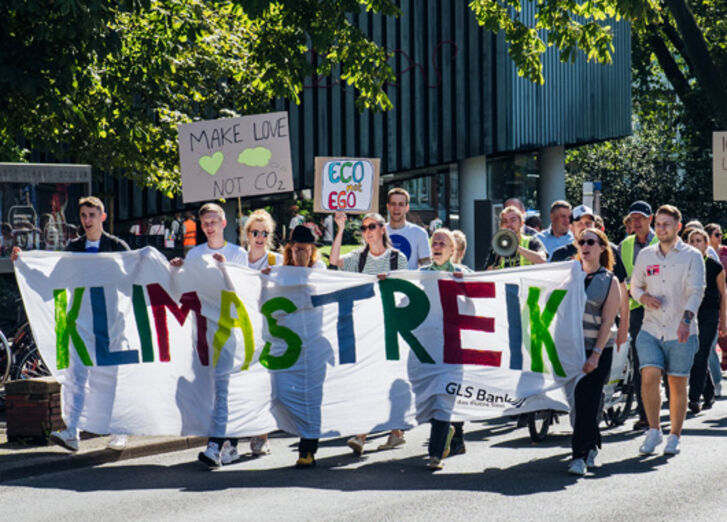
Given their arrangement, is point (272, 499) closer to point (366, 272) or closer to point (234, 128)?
point (366, 272)

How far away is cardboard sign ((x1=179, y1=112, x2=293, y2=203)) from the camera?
1168cm

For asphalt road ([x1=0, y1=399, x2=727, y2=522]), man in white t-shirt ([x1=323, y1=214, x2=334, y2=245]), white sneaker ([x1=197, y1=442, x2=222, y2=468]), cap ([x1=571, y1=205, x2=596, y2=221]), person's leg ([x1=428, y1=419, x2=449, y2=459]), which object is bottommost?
asphalt road ([x1=0, y1=399, x2=727, y2=522])

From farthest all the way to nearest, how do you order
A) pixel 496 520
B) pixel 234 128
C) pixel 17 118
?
1. pixel 17 118
2. pixel 234 128
3. pixel 496 520

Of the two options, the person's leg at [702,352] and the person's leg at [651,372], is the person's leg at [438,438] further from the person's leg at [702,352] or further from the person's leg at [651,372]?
the person's leg at [702,352]

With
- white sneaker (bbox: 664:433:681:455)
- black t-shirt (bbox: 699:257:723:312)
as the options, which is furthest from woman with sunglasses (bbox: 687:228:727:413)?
white sneaker (bbox: 664:433:681:455)

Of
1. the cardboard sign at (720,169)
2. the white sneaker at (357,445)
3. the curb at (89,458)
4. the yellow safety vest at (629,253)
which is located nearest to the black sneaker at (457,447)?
the white sneaker at (357,445)

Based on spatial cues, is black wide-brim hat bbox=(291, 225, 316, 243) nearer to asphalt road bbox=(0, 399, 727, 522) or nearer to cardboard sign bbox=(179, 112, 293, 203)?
asphalt road bbox=(0, 399, 727, 522)

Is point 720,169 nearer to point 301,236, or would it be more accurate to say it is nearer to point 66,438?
point 301,236

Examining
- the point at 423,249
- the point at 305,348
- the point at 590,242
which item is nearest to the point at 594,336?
the point at 590,242

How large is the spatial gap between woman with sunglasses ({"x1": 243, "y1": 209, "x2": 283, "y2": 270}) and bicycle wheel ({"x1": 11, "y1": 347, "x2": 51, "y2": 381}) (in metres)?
2.83

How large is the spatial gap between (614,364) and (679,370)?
1.11 metres

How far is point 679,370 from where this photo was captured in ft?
30.5

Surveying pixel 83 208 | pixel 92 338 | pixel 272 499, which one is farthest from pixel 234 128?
pixel 272 499

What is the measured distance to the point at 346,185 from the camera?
12336mm
